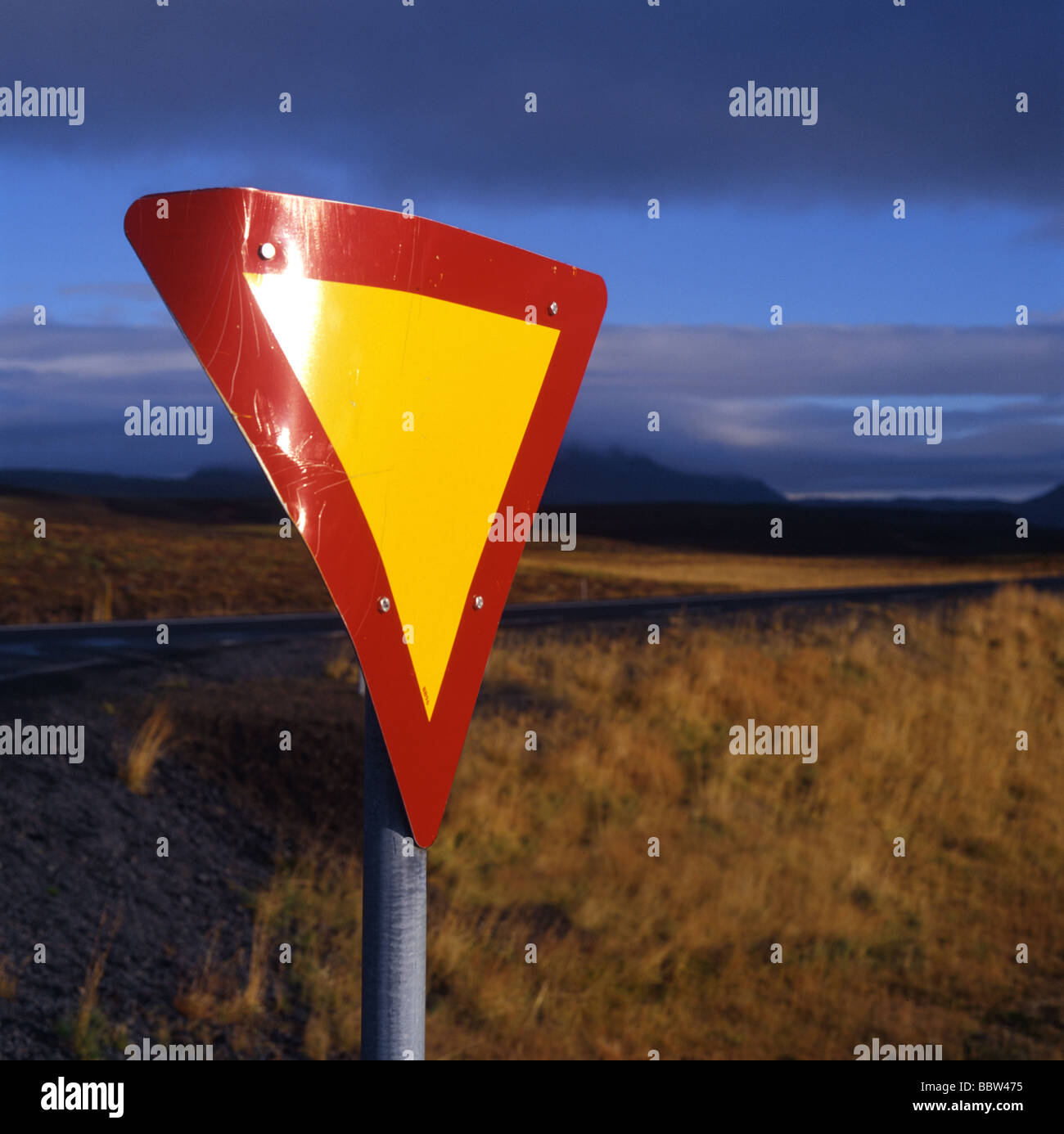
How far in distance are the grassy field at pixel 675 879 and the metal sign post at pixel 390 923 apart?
4.08 metres

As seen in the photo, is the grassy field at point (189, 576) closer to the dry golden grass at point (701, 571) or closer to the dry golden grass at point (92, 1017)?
the dry golden grass at point (701, 571)

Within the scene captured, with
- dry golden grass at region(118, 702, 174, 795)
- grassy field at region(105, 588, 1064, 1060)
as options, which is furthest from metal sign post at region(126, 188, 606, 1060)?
dry golden grass at region(118, 702, 174, 795)

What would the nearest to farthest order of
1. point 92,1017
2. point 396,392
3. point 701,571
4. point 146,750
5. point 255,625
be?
point 396,392 < point 92,1017 < point 146,750 < point 255,625 < point 701,571

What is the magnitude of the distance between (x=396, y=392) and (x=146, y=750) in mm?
6779

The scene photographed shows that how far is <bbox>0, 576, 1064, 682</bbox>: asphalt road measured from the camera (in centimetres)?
1199

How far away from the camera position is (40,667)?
10.9 meters

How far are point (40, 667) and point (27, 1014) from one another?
268 inches

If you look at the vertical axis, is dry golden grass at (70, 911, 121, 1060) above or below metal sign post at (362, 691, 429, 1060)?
below

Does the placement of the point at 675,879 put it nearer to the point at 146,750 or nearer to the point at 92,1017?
the point at 146,750

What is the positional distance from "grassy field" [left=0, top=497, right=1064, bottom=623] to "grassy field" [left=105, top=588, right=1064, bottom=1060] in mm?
12732

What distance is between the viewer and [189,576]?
30109 mm

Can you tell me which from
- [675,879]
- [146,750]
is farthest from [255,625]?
[675,879]

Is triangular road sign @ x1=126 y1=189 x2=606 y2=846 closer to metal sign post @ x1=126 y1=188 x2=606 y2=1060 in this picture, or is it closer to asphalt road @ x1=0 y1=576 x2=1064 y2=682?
metal sign post @ x1=126 y1=188 x2=606 y2=1060
